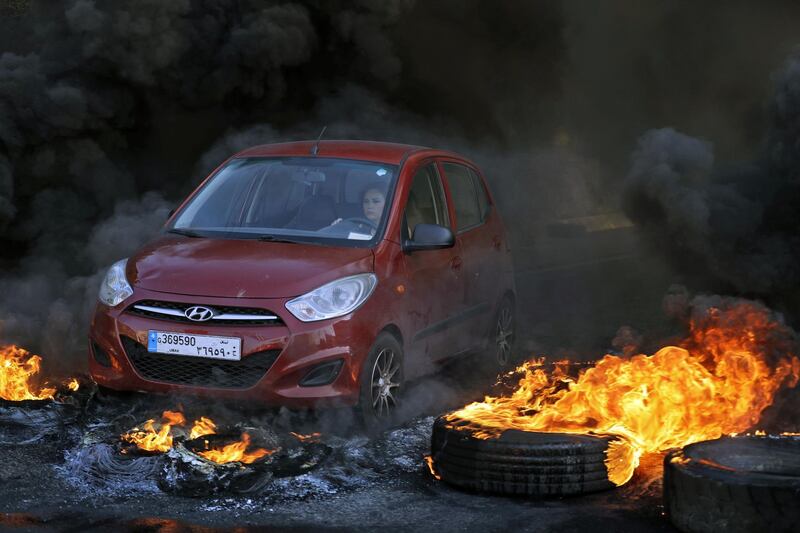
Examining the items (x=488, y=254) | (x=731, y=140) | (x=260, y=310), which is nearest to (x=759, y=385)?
(x=488, y=254)

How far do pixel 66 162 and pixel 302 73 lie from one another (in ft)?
11.5

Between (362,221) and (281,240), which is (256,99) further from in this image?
(281,240)

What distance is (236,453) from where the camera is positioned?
17.4 feet

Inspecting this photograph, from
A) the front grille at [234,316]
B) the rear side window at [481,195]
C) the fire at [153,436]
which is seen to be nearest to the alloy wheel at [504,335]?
the rear side window at [481,195]

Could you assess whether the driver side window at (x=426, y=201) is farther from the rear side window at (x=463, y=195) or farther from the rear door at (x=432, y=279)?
the rear side window at (x=463, y=195)

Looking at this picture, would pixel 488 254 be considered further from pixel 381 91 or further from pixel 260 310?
pixel 381 91

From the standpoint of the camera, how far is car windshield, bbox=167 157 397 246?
6.59 meters

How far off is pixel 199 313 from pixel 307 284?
59 cm

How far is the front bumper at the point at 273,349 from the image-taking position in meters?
5.64

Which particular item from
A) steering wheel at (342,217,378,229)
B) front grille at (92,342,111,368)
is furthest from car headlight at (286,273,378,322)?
front grille at (92,342,111,368)

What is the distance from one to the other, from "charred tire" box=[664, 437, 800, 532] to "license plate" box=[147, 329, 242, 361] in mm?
2251

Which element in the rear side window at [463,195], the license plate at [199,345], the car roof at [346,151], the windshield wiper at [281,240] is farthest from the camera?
the rear side window at [463,195]

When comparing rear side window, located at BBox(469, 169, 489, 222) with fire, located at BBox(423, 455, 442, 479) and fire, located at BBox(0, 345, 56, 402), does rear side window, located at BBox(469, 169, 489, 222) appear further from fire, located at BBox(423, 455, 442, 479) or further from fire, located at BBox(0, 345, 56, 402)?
fire, located at BBox(0, 345, 56, 402)

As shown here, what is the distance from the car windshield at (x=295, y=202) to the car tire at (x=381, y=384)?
2.18 ft
